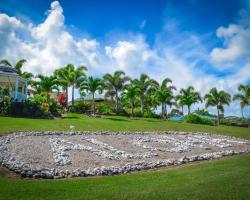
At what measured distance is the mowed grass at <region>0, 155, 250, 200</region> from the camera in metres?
7.93

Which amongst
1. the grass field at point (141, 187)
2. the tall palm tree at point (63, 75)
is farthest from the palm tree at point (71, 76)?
the grass field at point (141, 187)

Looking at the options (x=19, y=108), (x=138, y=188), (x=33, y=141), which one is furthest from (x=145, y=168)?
(x=19, y=108)

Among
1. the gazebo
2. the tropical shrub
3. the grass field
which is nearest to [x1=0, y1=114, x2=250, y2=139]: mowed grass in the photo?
the tropical shrub

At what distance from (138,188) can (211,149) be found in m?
11.3

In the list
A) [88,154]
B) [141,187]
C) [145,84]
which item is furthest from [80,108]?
[141,187]

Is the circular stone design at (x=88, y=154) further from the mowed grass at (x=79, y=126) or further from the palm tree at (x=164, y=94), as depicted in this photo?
the palm tree at (x=164, y=94)

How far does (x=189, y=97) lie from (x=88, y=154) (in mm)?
47751

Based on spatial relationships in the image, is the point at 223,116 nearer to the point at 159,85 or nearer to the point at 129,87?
the point at 159,85

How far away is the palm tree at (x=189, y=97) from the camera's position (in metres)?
59.7

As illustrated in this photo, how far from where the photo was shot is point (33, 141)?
1692cm

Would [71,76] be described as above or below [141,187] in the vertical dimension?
above

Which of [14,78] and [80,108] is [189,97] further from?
[14,78]

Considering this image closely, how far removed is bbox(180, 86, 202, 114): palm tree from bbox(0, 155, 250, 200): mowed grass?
4991 cm

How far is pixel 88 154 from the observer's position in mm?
14883
